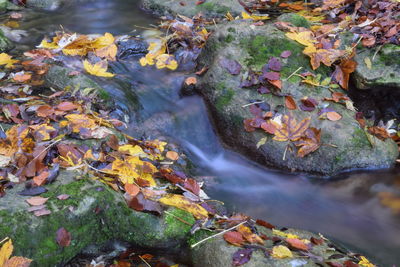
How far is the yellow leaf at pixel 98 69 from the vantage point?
5.26 metres

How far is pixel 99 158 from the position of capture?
3252 mm

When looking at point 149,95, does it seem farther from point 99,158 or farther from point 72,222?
point 72,222

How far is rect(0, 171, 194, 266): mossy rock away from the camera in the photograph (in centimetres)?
234

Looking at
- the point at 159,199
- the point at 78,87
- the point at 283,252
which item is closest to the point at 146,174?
the point at 159,199

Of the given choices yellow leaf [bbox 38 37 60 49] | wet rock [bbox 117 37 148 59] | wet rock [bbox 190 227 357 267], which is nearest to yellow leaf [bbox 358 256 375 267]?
wet rock [bbox 190 227 357 267]

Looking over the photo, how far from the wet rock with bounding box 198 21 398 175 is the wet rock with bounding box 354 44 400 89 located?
0.41 m

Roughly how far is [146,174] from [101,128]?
0.82 metres

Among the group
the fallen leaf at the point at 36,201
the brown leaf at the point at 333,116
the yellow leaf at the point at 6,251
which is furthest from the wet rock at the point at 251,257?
the brown leaf at the point at 333,116

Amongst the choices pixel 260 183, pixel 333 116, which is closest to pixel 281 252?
pixel 260 183

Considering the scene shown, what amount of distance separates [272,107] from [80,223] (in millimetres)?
2645

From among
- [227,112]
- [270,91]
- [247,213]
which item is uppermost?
[270,91]

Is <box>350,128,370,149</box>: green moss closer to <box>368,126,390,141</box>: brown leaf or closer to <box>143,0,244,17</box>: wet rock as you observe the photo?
<box>368,126,390,141</box>: brown leaf

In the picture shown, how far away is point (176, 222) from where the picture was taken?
2791 mm

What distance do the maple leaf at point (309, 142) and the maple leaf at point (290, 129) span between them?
55mm
